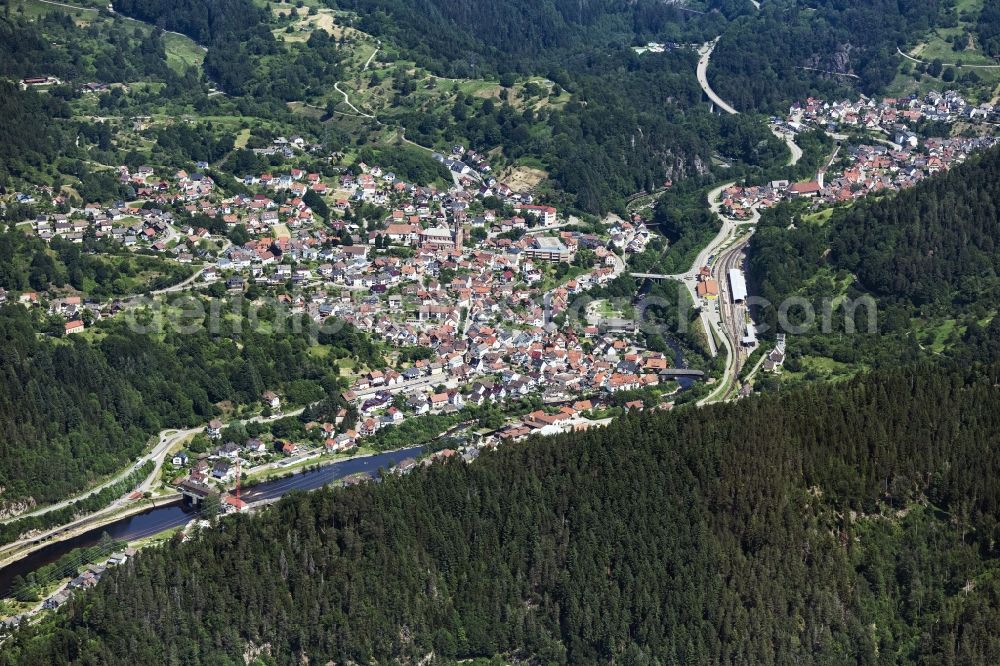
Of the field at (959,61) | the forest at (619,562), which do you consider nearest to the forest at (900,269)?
the forest at (619,562)

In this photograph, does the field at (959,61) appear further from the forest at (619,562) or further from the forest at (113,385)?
the forest at (619,562)

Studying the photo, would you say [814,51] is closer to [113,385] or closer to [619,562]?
[113,385]

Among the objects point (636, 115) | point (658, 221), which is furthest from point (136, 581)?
point (636, 115)

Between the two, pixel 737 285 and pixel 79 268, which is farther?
pixel 737 285

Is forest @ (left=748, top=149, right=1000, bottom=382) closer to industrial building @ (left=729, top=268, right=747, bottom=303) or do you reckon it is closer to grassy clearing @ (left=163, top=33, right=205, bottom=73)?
industrial building @ (left=729, top=268, right=747, bottom=303)

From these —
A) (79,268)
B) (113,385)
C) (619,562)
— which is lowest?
(619,562)

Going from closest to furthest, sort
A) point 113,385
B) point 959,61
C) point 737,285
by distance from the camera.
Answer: point 113,385 < point 737,285 < point 959,61

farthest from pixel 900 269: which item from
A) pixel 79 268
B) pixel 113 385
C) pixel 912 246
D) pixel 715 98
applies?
pixel 715 98

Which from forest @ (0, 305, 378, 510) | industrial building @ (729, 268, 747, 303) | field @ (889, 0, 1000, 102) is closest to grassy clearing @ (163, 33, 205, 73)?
industrial building @ (729, 268, 747, 303)
